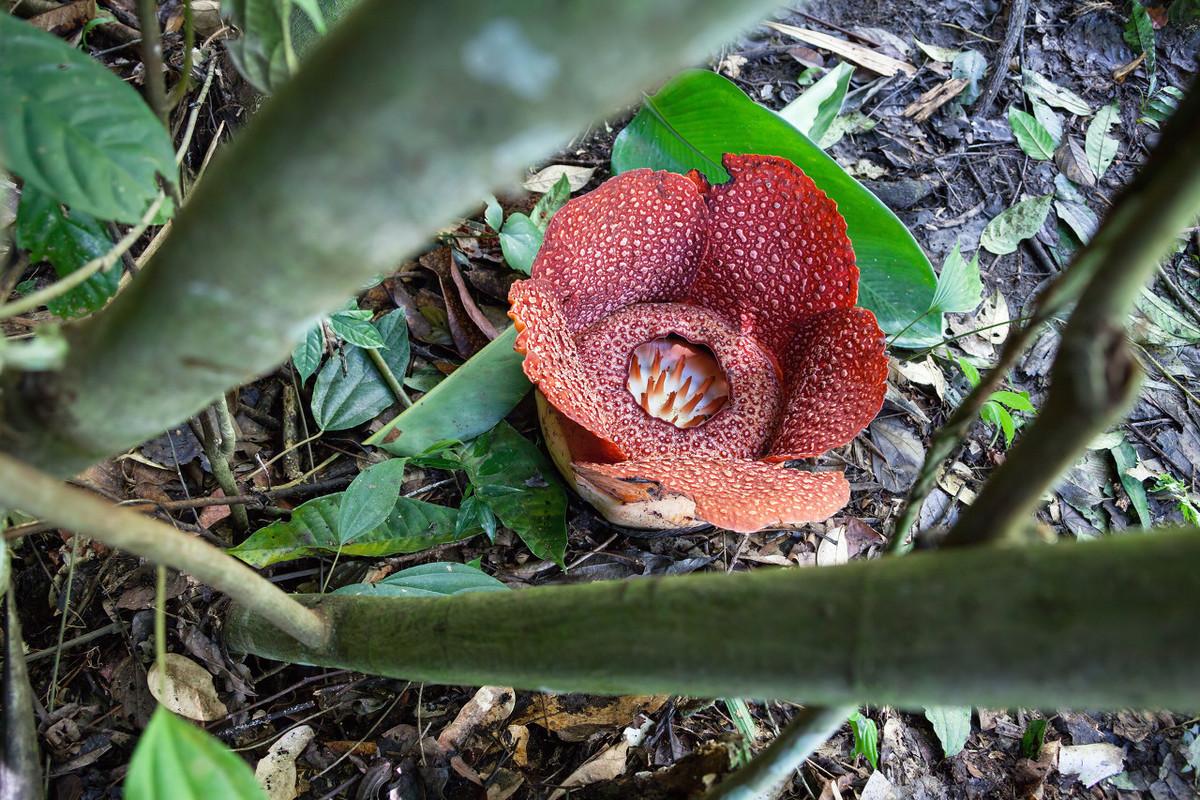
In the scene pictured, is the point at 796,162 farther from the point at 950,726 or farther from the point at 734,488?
the point at 950,726

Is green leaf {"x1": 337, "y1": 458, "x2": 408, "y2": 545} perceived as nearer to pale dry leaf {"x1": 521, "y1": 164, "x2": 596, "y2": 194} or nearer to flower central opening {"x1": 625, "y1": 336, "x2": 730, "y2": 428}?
flower central opening {"x1": 625, "y1": 336, "x2": 730, "y2": 428}

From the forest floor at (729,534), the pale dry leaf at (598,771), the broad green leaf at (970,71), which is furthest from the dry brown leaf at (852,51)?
the pale dry leaf at (598,771)

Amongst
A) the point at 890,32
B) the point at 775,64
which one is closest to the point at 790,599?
the point at 775,64

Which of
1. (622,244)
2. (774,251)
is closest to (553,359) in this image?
(622,244)

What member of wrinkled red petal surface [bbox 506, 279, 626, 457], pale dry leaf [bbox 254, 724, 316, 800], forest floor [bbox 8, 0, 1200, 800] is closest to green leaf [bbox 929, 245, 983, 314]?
forest floor [bbox 8, 0, 1200, 800]

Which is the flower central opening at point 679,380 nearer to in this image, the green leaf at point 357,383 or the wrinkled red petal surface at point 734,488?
the wrinkled red petal surface at point 734,488

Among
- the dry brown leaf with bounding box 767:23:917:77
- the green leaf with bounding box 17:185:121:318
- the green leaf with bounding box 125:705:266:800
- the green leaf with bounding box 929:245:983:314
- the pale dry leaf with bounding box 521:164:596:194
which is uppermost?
the green leaf with bounding box 17:185:121:318
